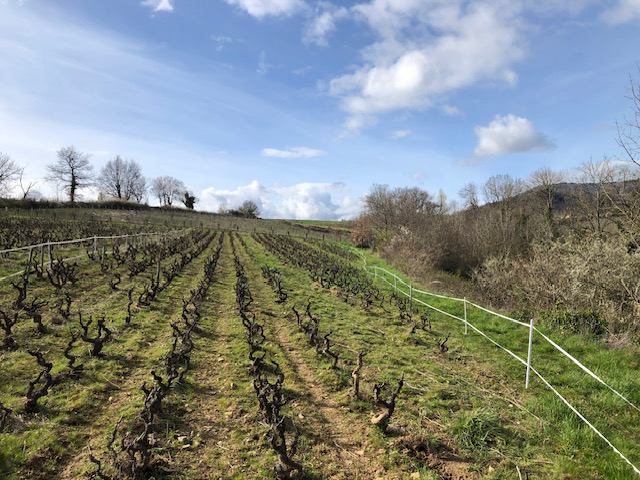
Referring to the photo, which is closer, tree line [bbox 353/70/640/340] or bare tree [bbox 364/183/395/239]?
tree line [bbox 353/70/640/340]

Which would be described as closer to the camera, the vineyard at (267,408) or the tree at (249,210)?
the vineyard at (267,408)

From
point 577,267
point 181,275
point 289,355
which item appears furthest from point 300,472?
point 181,275

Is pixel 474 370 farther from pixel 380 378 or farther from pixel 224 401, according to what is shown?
pixel 224 401

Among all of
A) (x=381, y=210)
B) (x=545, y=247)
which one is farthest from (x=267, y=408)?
(x=381, y=210)

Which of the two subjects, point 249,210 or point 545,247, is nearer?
point 545,247

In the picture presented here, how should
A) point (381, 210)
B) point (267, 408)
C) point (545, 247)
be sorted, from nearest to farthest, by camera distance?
point (267, 408), point (545, 247), point (381, 210)

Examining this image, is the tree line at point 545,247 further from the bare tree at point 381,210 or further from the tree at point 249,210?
the tree at point 249,210

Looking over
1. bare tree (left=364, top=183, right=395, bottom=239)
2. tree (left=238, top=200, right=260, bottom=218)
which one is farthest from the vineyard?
tree (left=238, top=200, right=260, bottom=218)

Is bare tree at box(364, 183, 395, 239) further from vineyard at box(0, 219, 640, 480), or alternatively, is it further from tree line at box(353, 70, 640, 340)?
vineyard at box(0, 219, 640, 480)

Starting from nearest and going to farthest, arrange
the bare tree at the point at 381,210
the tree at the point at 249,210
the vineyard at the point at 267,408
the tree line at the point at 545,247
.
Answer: the vineyard at the point at 267,408 → the tree line at the point at 545,247 → the bare tree at the point at 381,210 → the tree at the point at 249,210

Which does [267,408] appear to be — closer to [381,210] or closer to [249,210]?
[381,210]

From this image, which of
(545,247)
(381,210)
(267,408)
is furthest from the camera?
(381,210)

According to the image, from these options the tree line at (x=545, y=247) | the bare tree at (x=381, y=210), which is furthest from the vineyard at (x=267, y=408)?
the bare tree at (x=381, y=210)

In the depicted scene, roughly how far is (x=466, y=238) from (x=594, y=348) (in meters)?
19.7
